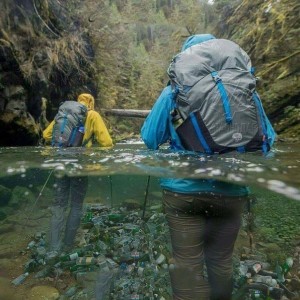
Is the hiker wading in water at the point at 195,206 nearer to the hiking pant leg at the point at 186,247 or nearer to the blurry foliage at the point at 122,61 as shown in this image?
the hiking pant leg at the point at 186,247

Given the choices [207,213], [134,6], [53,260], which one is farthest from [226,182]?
[134,6]

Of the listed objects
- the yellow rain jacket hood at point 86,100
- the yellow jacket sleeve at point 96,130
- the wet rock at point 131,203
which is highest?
the yellow rain jacket hood at point 86,100

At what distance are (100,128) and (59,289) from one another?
2.17 metres

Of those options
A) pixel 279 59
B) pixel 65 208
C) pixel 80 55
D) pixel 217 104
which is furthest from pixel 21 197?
pixel 279 59

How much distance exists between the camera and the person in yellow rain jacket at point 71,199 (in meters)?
4.22

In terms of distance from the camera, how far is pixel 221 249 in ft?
8.52

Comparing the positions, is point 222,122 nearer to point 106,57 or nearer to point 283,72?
point 283,72

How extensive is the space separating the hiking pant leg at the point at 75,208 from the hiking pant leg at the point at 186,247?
6.51 feet

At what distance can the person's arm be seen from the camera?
2436mm

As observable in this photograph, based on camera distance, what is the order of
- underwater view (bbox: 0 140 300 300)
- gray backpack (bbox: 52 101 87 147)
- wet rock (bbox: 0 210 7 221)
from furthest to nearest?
1. wet rock (bbox: 0 210 7 221)
2. gray backpack (bbox: 52 101 87 147)
3. underwater view (bbox: 0 140 300 300)

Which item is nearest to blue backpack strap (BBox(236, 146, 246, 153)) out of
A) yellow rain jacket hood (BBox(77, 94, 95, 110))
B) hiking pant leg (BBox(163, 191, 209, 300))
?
hiking pant leg (BBox(163, 191, 209, 300))

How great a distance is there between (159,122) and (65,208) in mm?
2417

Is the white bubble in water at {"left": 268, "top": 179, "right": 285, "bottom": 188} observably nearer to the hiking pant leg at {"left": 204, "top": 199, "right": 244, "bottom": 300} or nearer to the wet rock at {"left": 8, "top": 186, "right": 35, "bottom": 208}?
the hiking pant leg at {"left": 204, "top": 199, "right": 244, "bottom": 300}

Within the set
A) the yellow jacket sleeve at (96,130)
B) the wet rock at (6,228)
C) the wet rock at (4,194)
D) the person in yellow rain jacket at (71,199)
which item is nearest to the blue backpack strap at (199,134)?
the person in yellow rain jacket at (71,199)
